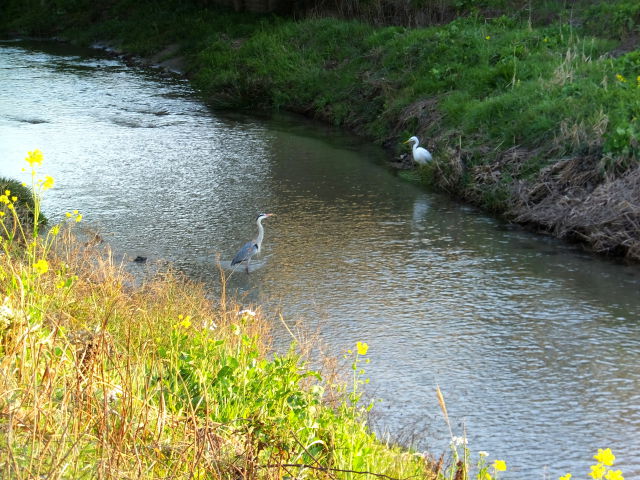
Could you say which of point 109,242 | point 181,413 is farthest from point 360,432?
point 109,242

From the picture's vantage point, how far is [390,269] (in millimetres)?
9227

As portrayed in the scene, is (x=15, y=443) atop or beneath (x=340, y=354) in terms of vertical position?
atop

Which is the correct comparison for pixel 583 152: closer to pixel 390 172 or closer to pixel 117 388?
pixel 390 172

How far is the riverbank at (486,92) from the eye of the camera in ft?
34.1

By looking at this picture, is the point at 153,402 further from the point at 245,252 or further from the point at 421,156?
the point at 421,156

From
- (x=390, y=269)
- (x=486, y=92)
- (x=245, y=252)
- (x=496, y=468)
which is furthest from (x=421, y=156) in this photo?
(x=496, y=468)

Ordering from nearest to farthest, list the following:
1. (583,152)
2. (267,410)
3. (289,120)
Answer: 1. (267,410)
2. (583,152)
3. (289,120)

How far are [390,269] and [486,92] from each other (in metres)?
5.96

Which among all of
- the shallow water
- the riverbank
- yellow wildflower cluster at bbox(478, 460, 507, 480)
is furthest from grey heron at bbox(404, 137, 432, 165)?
yellow wildflower cluster at bbox(478, 460, 507, 480)

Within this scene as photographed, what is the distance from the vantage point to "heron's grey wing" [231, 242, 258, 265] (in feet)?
29.2

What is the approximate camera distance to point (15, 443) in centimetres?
344

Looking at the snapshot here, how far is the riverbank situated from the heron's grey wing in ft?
11.8

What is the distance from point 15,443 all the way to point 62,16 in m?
31.6

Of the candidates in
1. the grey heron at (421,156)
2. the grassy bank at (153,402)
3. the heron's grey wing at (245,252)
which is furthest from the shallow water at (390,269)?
the grassy bank at (153,402)
